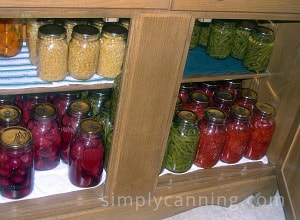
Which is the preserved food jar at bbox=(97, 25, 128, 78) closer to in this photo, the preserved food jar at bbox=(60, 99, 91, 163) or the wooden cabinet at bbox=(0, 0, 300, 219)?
the wooden cabinet at bbox=(0, 0, 300, 219)

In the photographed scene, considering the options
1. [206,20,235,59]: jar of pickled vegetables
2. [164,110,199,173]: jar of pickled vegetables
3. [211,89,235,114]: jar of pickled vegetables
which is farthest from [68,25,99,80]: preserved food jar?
[211,89,235,114]: jar of pickled vegetables

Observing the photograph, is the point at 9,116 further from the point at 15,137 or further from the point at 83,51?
the point at 83,51

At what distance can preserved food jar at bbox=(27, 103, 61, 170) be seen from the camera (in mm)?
1369

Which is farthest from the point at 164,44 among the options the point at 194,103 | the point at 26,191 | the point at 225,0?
the point at 26,191

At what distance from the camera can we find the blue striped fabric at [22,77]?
3.97 feet

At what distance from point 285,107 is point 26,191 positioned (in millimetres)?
988

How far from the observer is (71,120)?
1442 mm

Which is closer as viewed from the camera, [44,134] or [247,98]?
[44,134]

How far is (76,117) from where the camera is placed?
56.1 inches

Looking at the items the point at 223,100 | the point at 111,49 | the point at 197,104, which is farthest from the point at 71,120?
the point at 223,100

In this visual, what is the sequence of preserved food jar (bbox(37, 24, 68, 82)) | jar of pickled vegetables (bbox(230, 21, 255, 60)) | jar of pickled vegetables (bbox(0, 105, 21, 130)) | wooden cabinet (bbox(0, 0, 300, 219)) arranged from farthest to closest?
jar of pickled vegetables (bbox(230, 21, 255, 60)) → jar of pickled vegetables (bbox(0, 105, 21, 130)) → preserved food jar (bbox(37, 24, 68, 82)) → wooden cabinet (bbox(0, 0, 300, 219))

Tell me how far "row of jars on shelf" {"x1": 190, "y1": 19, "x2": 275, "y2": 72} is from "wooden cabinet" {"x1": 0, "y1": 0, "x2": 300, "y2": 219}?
56mm

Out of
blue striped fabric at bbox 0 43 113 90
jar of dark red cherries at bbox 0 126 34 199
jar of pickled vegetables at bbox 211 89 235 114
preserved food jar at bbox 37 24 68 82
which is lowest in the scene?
jar of dark red cherries at bbox 0 126 34 199

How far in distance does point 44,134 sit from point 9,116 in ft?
0.41
